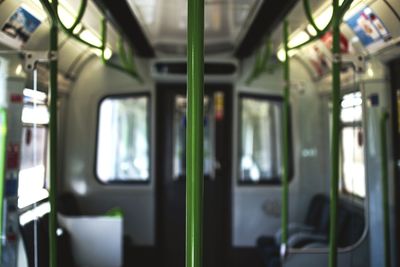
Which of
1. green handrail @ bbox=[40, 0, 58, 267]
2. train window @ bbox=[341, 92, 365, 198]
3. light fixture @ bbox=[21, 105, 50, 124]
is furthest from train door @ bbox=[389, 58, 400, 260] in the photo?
light fixture @ bbox=[21, 105, 50, 124]

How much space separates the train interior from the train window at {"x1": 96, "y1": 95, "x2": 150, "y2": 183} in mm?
14

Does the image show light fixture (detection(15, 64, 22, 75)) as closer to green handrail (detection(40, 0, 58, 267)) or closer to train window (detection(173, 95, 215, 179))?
green handrail (detection(40, 0, 58, 267))

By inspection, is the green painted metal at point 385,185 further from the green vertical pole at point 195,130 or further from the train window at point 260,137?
the green vertical pole at point 195,130

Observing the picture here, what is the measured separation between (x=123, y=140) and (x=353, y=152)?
3.07 metres

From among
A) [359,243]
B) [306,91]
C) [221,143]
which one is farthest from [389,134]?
[221,143]

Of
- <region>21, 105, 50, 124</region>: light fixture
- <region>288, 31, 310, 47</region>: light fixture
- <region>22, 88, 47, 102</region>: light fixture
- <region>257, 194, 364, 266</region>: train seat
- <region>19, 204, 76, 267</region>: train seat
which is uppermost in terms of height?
<region>288, 31, 310, 47</region>: light fixture

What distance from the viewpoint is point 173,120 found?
5.35 meters

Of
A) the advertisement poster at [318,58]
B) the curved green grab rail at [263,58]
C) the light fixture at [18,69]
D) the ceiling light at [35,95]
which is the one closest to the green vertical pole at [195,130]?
the ceiling light at [35,95]

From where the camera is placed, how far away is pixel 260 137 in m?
5.39

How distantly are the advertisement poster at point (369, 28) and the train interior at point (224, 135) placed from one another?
0.05 feet

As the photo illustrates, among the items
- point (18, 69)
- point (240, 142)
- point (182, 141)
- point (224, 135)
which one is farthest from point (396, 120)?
point (18, 69)

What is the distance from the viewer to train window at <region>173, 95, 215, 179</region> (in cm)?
532

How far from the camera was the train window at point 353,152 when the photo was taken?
126 inches

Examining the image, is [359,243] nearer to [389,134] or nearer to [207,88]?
[389,134]
